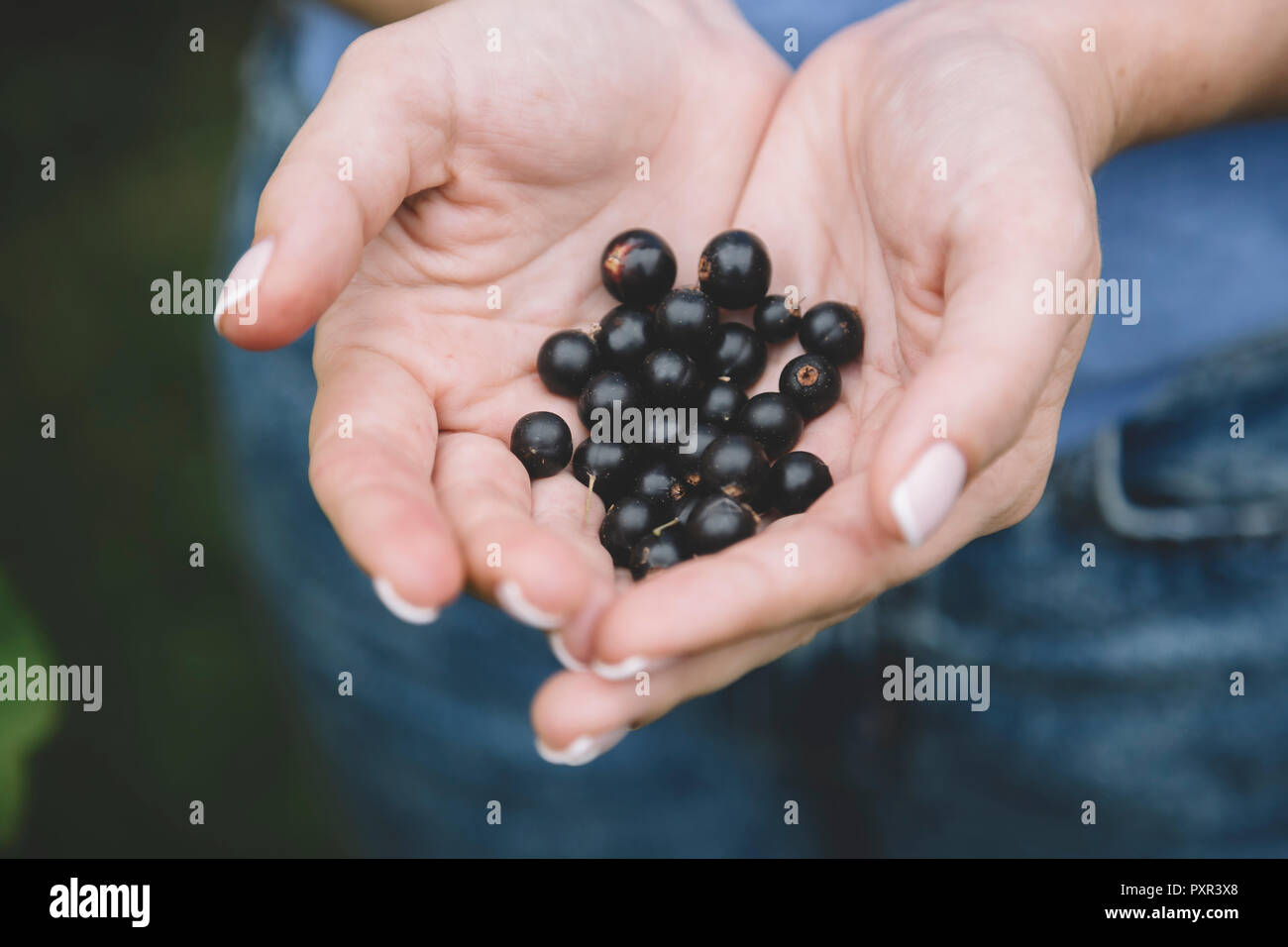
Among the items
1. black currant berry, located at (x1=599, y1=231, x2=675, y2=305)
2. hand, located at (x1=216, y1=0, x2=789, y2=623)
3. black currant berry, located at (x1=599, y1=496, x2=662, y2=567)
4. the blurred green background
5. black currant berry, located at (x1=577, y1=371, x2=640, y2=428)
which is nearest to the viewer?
hand, located at (x1=216, y1=0, x2=789, y2=623)

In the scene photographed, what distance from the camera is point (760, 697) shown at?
3.47 m

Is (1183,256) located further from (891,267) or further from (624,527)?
(624,527)

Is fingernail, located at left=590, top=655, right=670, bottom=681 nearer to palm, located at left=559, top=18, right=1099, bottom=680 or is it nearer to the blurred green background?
palm, located at left=559, top=18, right=1099, bottom=680

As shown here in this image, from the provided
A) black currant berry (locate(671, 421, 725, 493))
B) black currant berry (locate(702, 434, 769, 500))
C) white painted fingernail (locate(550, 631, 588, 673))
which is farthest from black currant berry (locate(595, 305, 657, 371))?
white painted fingernail (locate(550, 631, 588, 673))

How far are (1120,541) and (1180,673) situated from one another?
17.1 inches

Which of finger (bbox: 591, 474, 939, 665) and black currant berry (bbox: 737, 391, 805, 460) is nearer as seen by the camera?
finger (bbox: 591, 474, 939, 665)

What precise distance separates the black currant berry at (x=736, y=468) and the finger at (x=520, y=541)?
0.39 meters

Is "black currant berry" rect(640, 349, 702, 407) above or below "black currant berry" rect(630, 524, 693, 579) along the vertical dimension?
above

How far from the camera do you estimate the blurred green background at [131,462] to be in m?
5.27

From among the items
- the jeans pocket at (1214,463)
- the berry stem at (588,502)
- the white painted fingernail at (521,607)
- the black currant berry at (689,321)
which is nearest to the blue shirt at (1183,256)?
the jeans pocket at (1214,463)

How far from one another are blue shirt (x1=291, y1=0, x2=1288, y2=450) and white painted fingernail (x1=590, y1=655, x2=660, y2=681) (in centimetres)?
170

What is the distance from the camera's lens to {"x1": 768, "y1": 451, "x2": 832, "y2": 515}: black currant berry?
113 inches

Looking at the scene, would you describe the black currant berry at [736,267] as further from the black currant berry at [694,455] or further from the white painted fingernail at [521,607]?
the white painted fingernail at [521,607]

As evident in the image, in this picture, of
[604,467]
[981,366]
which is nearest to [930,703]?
[604,467]
